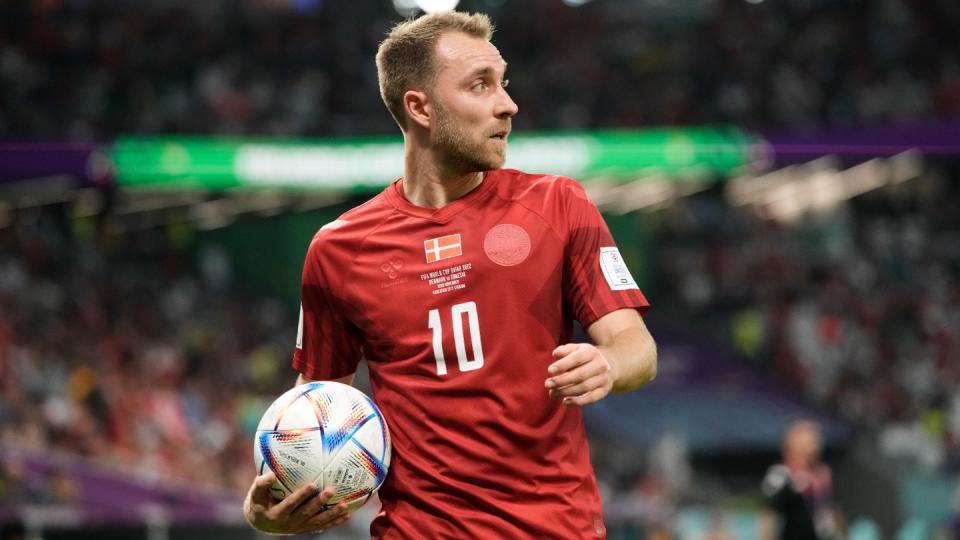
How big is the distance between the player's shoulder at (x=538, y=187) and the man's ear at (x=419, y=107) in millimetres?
238

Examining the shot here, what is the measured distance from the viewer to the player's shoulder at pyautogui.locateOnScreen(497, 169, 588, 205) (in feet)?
10.6

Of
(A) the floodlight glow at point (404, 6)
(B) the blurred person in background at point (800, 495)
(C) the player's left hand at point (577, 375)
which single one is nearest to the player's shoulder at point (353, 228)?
(C) the player's left hand at point (577, 375)

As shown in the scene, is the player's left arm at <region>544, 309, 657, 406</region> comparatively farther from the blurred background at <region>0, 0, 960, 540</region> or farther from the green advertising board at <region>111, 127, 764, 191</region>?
the green advertising board at <region>111, 127, 764, 191</region>

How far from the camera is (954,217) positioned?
69.8 feet

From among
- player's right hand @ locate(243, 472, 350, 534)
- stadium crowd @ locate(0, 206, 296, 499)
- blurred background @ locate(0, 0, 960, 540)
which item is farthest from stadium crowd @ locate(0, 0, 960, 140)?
player's right hand @ locate(243, 472, 350, 534)

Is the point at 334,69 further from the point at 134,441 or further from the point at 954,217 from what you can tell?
the point at 954,217

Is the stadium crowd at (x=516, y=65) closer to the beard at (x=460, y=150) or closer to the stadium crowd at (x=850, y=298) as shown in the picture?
the stadium crowd at (x=850, y=298)

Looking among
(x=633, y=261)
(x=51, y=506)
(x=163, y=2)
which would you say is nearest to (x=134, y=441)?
(x=51, y=506)

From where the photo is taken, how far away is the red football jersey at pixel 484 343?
306cm

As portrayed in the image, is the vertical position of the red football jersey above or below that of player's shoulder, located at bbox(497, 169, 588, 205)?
below

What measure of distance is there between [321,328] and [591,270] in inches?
30.6

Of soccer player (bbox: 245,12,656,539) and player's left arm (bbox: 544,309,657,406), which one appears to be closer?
player's left arm (bbox: 544,309,657,406)

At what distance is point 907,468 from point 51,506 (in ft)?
36.4

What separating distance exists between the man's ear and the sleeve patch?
1.93 feet
